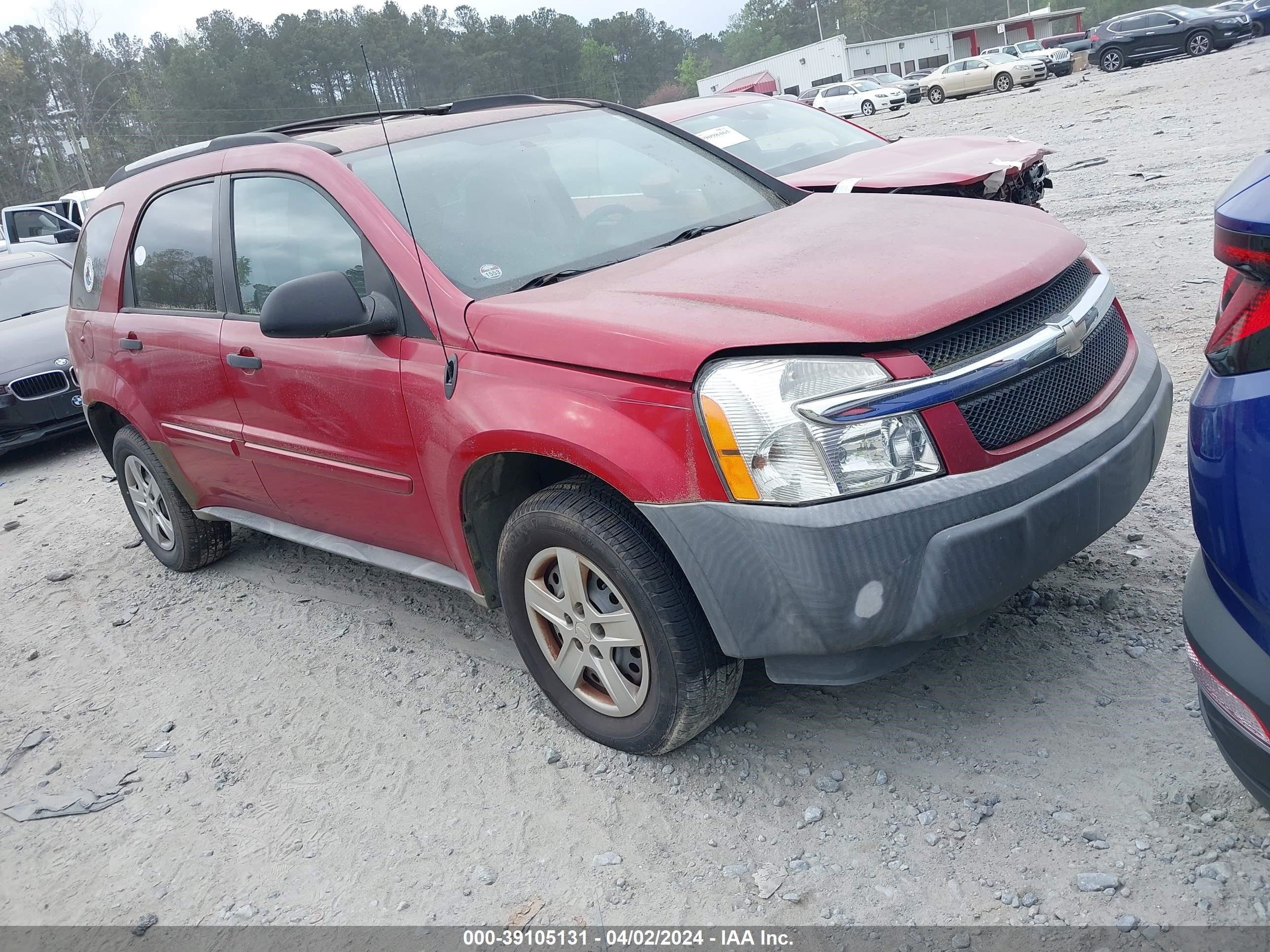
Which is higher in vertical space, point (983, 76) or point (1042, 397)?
point (983, 76)

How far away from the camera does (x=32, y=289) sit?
9.62 meters

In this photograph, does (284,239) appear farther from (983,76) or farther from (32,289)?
(983,76)

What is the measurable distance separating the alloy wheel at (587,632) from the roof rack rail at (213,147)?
5.54 ft

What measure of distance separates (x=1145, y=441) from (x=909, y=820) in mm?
1197

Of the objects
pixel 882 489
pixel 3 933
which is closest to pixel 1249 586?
pixel 882 489

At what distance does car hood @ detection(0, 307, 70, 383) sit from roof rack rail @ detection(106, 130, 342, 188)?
3.86 metres

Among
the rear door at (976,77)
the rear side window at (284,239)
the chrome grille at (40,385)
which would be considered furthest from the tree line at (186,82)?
the rear side window at (284,239)

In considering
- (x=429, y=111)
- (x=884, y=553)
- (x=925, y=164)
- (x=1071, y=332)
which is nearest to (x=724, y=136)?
(x=925, y=164)

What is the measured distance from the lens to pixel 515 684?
3619 millimetres

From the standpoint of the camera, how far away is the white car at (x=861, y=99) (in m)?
34.6

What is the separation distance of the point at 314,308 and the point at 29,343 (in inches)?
270

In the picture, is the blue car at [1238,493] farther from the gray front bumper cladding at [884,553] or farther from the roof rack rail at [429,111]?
the roof rack rail at [429,111]

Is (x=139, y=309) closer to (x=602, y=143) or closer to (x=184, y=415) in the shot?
(x=184, y=415)

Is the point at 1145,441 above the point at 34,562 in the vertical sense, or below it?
above
